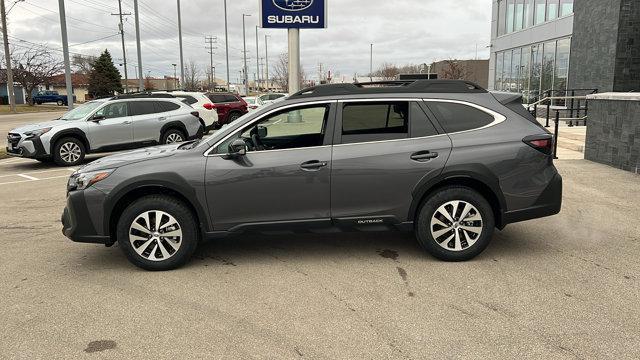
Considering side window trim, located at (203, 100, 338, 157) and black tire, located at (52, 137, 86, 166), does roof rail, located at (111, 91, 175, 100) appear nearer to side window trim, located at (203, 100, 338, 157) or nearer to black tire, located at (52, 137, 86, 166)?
black tire, located at (52, 137, 86, 166)

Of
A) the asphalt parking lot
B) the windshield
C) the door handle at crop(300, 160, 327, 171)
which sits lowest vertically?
the asphalt parking lot

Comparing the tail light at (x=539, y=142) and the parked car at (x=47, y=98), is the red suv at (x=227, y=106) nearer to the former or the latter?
the tail light at (x=539, y=142)

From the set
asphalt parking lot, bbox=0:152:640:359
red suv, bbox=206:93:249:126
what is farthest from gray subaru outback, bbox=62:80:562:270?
red suv, bbox=206:93:249:126

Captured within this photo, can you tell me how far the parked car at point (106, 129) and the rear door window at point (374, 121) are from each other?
9.66m

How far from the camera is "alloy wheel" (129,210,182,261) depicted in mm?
4797

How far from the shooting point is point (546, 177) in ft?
16.3

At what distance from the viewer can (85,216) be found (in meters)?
4.77

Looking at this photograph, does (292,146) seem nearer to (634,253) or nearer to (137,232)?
(137,232)

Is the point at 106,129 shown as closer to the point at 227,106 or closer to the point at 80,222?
the point at 80,222

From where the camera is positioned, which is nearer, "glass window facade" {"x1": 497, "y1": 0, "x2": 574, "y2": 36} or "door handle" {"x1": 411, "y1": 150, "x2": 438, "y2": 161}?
"door handle" {"x1": 411, "y1": 150, "x2": 438, "y2": 161}

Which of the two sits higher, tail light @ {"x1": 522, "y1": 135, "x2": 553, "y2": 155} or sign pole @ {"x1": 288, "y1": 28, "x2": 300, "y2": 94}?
sign pole @ {"x1": 288, "y1": 28, "x2": 300, "y2": 94}

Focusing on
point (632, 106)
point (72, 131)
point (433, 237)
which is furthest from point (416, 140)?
point (72, 131)

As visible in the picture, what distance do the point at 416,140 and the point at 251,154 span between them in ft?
5.16

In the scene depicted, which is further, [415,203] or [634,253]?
[634,253]
